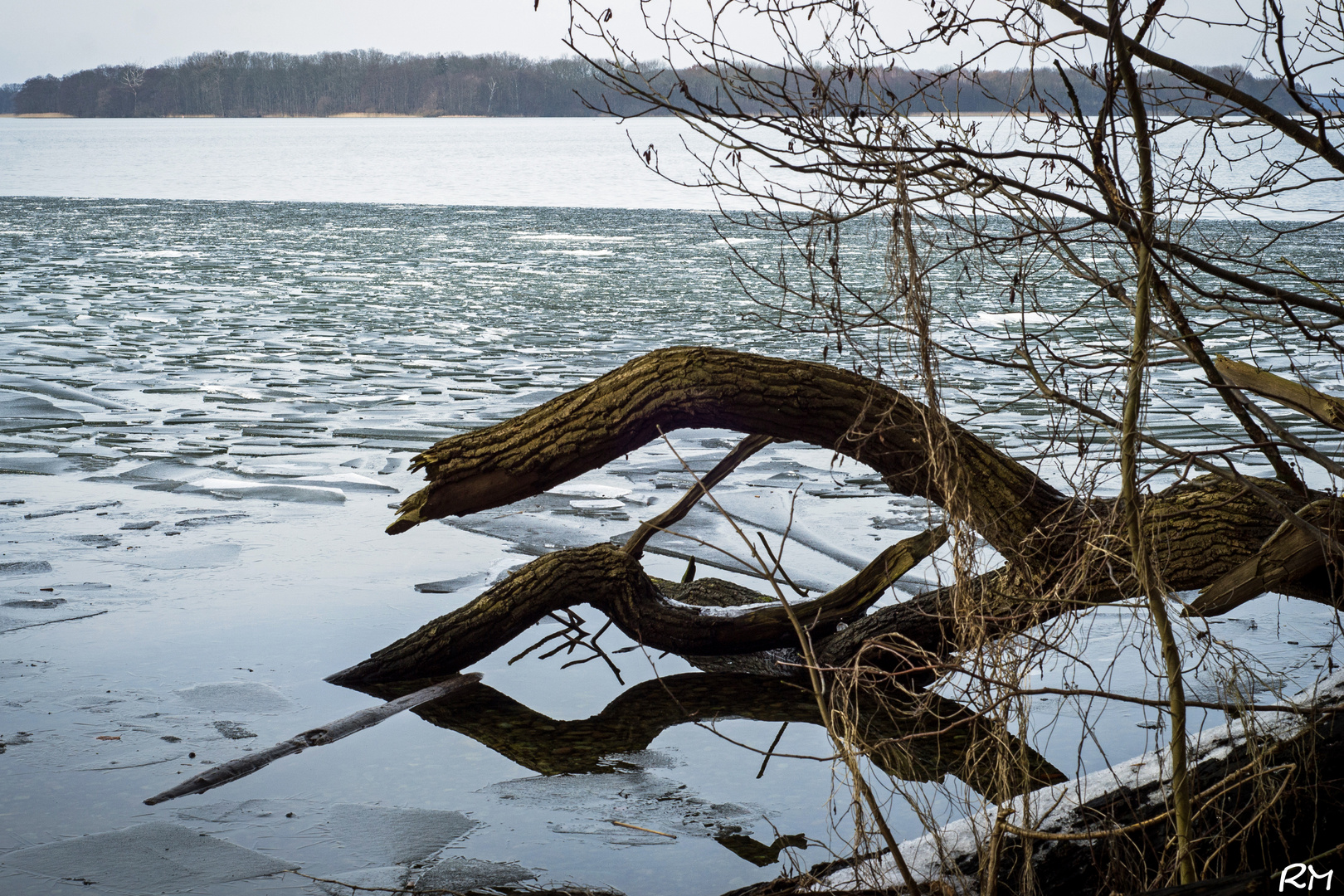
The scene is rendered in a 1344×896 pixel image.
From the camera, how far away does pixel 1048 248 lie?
3.49m

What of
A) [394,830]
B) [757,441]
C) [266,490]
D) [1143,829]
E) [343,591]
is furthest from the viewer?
[266,490]

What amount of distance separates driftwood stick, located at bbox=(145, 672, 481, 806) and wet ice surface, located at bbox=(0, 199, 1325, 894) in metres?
0.06

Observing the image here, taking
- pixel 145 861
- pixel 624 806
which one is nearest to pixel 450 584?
pixel 624 806

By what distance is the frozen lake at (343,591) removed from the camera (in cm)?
404

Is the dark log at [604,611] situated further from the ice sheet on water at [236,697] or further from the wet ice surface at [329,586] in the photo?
the ice sheet on water at [236,697]

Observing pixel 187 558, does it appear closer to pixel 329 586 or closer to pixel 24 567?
pixel 24 567

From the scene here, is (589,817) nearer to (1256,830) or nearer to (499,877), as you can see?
(499,877)

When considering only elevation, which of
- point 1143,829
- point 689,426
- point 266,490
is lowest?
point 266,490

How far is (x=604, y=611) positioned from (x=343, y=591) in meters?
1.60

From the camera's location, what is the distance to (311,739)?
4.66 m

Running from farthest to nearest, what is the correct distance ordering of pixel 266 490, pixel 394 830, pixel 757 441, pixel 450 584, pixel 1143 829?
pixel 266 490 → pixel 450 584 → pixel 757 441 → pixel 394 830 → pixel 1143 829

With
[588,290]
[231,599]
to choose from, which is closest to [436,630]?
[231,599]

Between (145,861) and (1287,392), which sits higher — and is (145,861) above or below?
below

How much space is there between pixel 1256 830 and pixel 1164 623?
0.93 m
